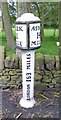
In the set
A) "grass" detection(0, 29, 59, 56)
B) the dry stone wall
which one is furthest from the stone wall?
"grass" detection(0, 29, 59, 56)

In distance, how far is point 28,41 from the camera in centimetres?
231

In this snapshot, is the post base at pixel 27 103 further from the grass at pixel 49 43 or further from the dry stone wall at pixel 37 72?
the grass at pixel 49 43

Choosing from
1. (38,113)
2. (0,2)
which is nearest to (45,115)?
(38,113)

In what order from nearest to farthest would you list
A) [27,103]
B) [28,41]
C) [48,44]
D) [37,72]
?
[28,41]
[27,103]
[37,72]
[48,44]

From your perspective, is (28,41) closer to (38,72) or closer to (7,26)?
(38,72)

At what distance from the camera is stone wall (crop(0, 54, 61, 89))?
298 centimetres

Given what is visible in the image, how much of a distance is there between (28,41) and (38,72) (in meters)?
0.82

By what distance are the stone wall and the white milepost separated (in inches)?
21.2

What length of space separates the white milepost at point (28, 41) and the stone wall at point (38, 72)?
54 cm

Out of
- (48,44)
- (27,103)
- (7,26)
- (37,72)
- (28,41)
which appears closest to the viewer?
(28,41)

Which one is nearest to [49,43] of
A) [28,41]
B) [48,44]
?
[48,44]

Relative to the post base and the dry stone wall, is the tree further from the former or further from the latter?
the post base

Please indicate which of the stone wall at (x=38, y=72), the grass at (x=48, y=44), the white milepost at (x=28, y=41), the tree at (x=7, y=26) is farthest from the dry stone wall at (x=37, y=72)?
the tree at (x=7, y=26)

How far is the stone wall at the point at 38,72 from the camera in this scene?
2.98 m
